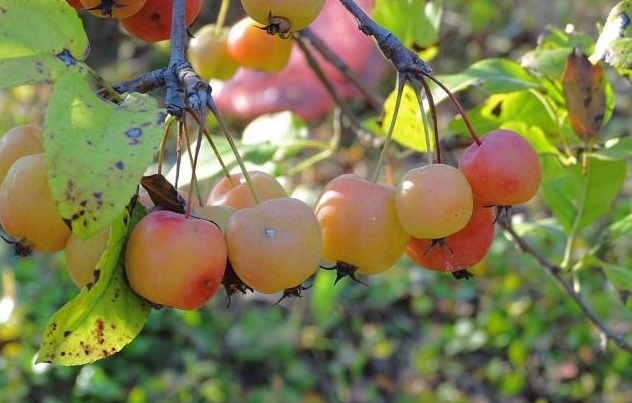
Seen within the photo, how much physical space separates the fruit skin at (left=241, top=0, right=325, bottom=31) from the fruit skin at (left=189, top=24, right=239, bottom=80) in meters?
0.43

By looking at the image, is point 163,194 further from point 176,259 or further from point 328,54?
point 328,54

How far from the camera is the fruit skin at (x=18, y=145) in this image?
632 mm

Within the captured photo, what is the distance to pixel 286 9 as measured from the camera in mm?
649

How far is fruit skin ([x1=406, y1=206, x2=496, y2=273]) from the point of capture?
2.26ft

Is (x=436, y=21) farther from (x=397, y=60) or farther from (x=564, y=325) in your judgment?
(x=564, y=325)

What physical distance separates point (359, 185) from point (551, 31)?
53cm

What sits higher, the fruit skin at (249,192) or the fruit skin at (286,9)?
the fruit skin at (286,9)

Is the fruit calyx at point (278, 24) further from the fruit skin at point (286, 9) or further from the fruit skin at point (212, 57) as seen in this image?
the fruit skin at point (212, 57)

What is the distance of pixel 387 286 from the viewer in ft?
7.95

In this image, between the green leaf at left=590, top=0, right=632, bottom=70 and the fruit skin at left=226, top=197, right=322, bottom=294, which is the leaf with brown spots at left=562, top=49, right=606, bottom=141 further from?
the fruit skin at left=226, top=197, right=322, bottom=294

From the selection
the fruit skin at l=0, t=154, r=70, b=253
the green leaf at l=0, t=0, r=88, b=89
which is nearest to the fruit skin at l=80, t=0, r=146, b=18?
the green leaf at l=0, t=0, r=88, b=89

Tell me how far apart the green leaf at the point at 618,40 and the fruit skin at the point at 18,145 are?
44 cm

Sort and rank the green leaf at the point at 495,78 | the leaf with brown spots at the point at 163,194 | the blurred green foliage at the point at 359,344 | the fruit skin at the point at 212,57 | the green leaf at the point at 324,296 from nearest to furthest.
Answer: the leaf with brown spots at the point at 163,194 < the green leaf at the point at 495,78 < the fruit skin at the point at 212,57 < the blurred green foliage at the point at 359,344 < the green leaf at the point at 324,296

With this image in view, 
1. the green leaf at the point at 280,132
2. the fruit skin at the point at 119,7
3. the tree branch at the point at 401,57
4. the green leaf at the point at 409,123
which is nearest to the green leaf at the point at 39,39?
the fruit skin at the point at 119,7
